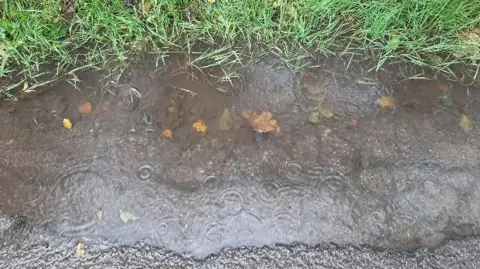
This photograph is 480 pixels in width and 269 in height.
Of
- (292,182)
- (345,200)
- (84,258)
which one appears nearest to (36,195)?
(84,258)

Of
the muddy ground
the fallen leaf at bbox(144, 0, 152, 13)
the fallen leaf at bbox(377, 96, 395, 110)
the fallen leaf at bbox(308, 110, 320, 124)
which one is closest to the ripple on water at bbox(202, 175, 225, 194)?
the muddy ground

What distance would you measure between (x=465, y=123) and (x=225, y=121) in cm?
144

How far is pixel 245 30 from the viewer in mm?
3031

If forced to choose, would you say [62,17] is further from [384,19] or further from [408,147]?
[408,147]

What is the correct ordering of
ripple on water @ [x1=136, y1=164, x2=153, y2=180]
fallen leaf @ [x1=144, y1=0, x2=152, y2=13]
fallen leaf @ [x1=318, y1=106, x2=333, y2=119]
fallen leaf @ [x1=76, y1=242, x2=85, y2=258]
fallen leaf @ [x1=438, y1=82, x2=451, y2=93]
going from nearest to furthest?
fallen leaf @ [x1=76, y1=242, x2=85, y2=258] → ripple on water @ [x1=136, y1=164, x2=153, y2=180] → fallen leaf @ [x1=318, y1=106, x2=333, y2=119] → fallen leaf @ [x1=438, y1=82, x2=451, y2=93] → fallen leaf @ [x1=144, y1=0, x2=152, y2=13]

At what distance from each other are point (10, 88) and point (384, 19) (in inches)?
94.7

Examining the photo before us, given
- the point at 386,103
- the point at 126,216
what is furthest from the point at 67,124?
the point at 386,103

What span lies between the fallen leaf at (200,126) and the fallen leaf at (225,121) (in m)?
0.09

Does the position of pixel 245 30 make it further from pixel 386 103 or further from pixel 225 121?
pixel 386 103

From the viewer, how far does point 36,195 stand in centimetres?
244

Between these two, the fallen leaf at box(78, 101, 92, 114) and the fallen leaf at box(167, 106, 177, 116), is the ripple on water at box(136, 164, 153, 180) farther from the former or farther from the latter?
the fallen leaf at box(78, 101, 92, 114)

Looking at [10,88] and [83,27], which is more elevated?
[83,27]

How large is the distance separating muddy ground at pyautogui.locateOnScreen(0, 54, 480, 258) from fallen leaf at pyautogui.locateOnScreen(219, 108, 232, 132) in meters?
0.01

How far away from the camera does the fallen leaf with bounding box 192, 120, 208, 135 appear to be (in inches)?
104
